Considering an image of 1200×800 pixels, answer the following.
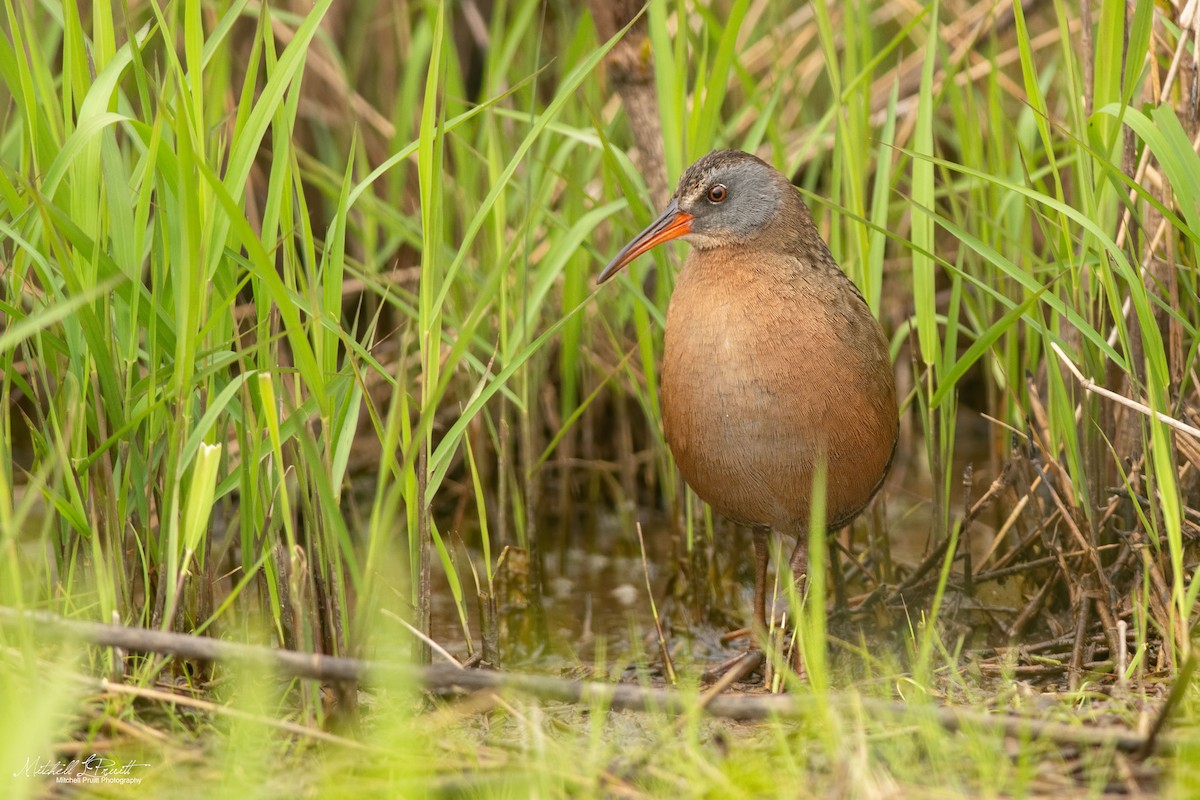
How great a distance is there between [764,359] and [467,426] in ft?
2.59

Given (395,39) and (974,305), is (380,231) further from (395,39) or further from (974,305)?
(974,305)

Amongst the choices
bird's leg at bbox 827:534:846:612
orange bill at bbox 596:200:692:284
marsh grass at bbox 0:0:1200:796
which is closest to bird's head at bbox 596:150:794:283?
orange bill at bbox 596:200:692:284

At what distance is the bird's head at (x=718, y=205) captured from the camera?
12.0 feet

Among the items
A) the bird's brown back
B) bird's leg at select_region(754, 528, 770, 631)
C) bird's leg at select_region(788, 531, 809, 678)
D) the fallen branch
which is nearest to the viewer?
the fallen branch

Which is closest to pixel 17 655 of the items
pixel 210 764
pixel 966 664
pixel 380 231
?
pixel 210 764

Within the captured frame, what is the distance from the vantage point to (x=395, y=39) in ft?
19.8

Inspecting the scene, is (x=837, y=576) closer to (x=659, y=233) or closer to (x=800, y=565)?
(x=800, y=565)

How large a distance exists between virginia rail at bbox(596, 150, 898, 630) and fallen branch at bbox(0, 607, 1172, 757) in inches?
43.0

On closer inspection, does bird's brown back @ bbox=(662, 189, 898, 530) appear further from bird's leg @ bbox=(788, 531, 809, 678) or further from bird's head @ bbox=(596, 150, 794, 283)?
bird's leg @ bbox=(788, 531, 809, 678)

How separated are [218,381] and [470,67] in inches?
138

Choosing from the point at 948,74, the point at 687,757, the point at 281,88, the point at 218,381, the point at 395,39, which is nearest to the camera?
the point at 687,757

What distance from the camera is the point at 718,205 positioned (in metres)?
3.69

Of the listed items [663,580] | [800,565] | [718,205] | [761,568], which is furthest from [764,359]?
[663,580]

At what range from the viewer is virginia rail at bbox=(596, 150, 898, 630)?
3.41 meters
